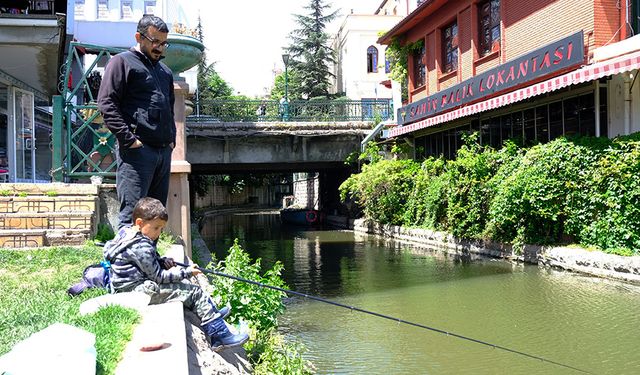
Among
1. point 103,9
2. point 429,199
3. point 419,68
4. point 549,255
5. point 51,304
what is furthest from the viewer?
point 103,9

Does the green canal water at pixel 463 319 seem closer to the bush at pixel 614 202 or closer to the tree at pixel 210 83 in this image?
the bush at pixel 614 202

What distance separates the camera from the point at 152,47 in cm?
491

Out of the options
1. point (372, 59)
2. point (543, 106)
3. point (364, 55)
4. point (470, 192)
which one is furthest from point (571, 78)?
point (372, 59)

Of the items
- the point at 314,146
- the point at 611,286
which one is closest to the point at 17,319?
the point at 611,286

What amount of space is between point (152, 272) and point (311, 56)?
1728 inches

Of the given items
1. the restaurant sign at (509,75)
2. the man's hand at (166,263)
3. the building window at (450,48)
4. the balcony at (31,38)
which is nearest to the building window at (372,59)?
the restaurant sign at (509,75)

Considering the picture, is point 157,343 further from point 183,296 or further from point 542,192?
point 542,192

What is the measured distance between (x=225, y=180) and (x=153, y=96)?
155 feet

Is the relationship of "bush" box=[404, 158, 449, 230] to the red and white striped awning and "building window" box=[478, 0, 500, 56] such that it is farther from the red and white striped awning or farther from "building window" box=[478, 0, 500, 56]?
"building window" box=[478, 0, 500, 56]

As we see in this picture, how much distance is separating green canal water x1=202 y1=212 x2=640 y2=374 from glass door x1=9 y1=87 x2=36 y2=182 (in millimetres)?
6541

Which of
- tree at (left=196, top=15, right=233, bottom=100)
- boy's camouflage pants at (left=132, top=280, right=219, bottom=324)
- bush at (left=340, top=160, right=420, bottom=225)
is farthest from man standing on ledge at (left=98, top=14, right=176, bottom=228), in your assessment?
tree at (left=196, top=15, right=233, bottom=100)

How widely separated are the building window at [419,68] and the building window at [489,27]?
13.1 feet

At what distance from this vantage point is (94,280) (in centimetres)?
433

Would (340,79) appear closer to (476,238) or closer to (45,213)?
(476,238)
